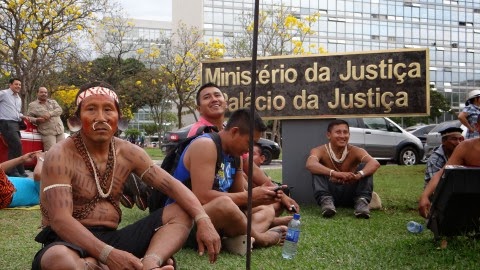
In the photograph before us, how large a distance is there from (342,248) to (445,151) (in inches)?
73.8

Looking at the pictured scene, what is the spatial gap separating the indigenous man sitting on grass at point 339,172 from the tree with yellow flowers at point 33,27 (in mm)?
12849

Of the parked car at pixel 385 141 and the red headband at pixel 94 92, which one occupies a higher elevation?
the red headband at pixel 94 92

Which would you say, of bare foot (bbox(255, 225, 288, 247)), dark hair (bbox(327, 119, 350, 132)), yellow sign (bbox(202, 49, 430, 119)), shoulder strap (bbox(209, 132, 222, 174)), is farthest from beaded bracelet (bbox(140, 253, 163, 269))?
yellow sign (bbox(202, 49, 430, 119))

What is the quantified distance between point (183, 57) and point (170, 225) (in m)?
30.6

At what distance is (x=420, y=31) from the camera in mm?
65188

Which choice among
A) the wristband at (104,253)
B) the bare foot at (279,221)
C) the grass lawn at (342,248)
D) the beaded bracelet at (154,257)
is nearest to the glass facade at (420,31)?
the grass lawn at (342,248)

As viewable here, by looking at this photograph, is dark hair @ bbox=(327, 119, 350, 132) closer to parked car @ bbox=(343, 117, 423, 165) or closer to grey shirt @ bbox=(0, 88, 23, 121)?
grey shirt @ bbox=(0, 88, 23, 121)

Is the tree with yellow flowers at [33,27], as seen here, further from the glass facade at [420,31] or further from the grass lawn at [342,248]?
the glass facade at [420,31]

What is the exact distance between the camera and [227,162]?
14.6 feet

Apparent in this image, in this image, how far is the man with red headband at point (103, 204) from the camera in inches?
117

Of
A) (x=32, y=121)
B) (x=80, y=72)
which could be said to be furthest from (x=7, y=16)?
(x=32, y=121)

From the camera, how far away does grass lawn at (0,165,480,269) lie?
413cm

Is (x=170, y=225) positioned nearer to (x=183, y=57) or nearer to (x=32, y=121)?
(x=32, y=121)

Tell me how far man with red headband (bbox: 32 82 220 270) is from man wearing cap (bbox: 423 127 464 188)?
11.0 ft
